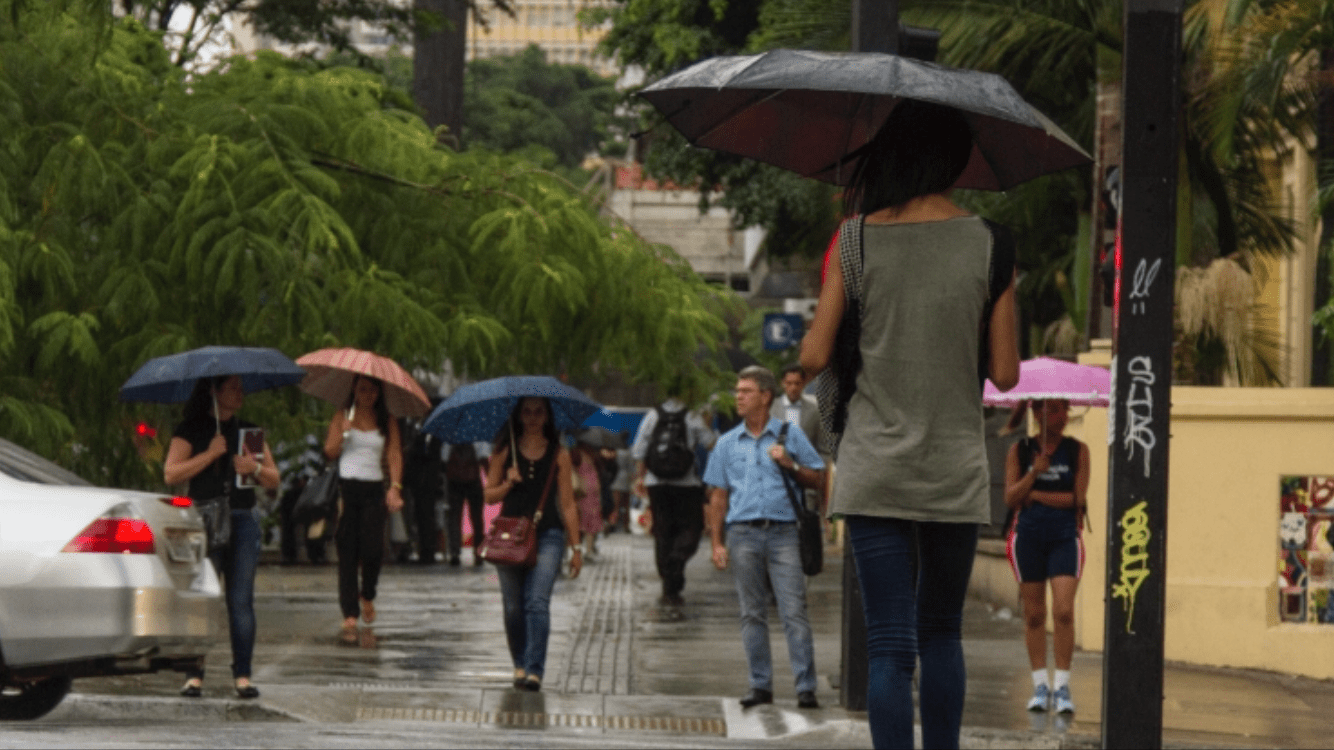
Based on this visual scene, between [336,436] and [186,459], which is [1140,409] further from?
[336,436]

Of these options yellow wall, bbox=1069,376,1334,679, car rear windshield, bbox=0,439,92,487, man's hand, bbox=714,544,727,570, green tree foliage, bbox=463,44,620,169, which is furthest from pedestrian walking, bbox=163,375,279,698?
green tree foliage, bbox=463,44,620,169

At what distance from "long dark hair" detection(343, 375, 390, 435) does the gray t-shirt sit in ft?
30.1

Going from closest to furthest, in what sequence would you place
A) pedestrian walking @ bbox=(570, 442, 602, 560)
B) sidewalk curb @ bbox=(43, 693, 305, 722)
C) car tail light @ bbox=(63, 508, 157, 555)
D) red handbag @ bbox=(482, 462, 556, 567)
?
car tail light @ bbox=(63, 508, 157, 555)
sidewalk curb @ bbox=(43, 693, 305, 722)
red handbag @ bbox=(482, 462, 556, 567)
pedestrian walking @ bbox=(570, 442, 602, 560)

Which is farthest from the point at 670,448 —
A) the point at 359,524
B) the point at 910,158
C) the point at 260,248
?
the point at 910,158

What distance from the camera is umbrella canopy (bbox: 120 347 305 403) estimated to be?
10789 millimetres

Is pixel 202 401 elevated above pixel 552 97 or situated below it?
below

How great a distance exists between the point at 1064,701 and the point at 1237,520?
3.07 meters

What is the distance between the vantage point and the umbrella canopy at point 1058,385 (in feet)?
34.0

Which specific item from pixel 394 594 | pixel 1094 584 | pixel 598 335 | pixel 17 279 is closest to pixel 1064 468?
pixel 1094 584

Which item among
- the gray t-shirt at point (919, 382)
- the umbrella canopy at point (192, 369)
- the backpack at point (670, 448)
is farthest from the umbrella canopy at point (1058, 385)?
the backpack at point (670, 448)

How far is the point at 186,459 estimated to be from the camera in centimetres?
1070

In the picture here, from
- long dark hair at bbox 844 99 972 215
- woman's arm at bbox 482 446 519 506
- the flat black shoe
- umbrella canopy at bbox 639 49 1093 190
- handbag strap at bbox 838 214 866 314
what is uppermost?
umbrella canopy at bbox 639 49 1093 190

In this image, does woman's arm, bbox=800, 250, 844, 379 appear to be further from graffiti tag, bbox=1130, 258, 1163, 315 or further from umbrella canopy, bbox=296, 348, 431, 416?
umbrella canopy, bbox=296, 348, 431, 416

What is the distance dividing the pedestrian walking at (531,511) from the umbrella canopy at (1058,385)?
2.42 m
